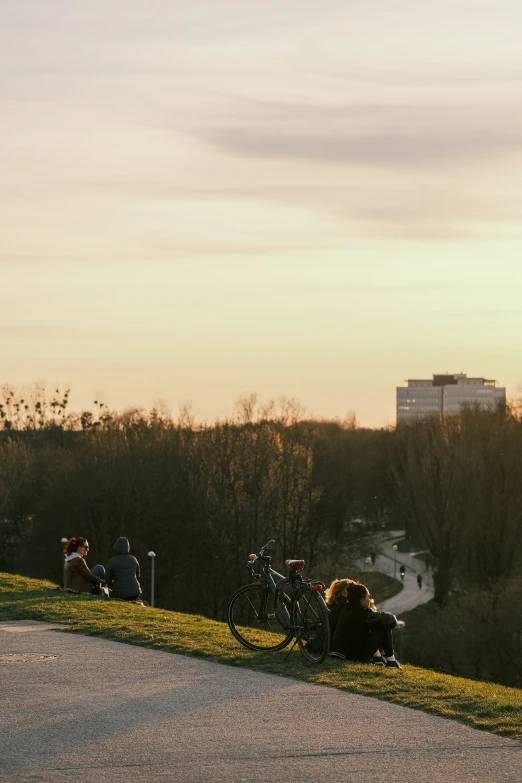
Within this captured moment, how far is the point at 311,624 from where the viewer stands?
494 inches

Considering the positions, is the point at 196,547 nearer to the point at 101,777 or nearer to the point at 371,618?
the point at 371,618

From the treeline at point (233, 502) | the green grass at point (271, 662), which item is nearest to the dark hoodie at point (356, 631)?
the green grass at point (271, 662)

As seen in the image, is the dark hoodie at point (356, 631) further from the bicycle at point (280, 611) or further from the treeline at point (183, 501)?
the treeline at point (183, 501)

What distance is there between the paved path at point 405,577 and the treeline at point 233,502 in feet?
12.6

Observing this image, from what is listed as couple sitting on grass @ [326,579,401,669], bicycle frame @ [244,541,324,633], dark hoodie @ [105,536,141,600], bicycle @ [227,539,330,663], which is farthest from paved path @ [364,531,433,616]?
couple sitting on grass @ [326,579,401,669]

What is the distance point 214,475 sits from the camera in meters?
61.8

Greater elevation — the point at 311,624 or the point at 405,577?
the point at 311,624

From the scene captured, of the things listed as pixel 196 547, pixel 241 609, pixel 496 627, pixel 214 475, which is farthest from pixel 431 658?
pixel 241 609

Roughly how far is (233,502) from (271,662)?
48.1 metres

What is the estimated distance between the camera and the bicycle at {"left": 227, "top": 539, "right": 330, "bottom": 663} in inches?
492

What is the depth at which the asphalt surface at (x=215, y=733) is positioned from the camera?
7809mm

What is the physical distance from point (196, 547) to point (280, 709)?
47434 millimetres

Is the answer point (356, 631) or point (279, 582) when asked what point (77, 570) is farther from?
point (356, 631)

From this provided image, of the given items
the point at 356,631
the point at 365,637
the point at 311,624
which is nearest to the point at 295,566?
the point at 311,624
